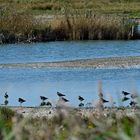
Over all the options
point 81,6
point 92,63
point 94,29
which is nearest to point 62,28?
point 94,29

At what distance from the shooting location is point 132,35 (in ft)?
105

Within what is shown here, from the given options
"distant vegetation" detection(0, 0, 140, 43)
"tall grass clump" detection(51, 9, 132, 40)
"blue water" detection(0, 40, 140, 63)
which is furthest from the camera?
"tall grass clump" detection(51, 9, 132, 40)

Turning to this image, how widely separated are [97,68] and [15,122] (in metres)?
18.5

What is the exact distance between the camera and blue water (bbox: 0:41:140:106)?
1568cm

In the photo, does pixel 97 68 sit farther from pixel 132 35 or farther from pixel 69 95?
pixel 132 35

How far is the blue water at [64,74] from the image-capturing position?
15680 mm

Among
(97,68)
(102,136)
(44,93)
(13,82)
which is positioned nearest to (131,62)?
(97,68)

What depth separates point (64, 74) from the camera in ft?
67.9

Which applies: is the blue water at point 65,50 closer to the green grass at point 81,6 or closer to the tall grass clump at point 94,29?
the tall grass clump at point 94,29

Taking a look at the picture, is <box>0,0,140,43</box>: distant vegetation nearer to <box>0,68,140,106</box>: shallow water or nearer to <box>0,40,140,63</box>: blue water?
<box>0,40,140,63</box>: blue water

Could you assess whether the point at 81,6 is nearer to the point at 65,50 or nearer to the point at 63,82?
the point at 65,50

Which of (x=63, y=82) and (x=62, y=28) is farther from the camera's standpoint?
(x=62, y=28)

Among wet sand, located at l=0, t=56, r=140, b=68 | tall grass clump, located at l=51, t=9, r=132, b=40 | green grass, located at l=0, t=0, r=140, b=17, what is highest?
wet sand, located at l=0, t=56, r=140, b=68

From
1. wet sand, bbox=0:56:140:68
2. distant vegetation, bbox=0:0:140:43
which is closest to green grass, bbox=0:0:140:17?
distant vegetation, bbox=0:0:140:43
